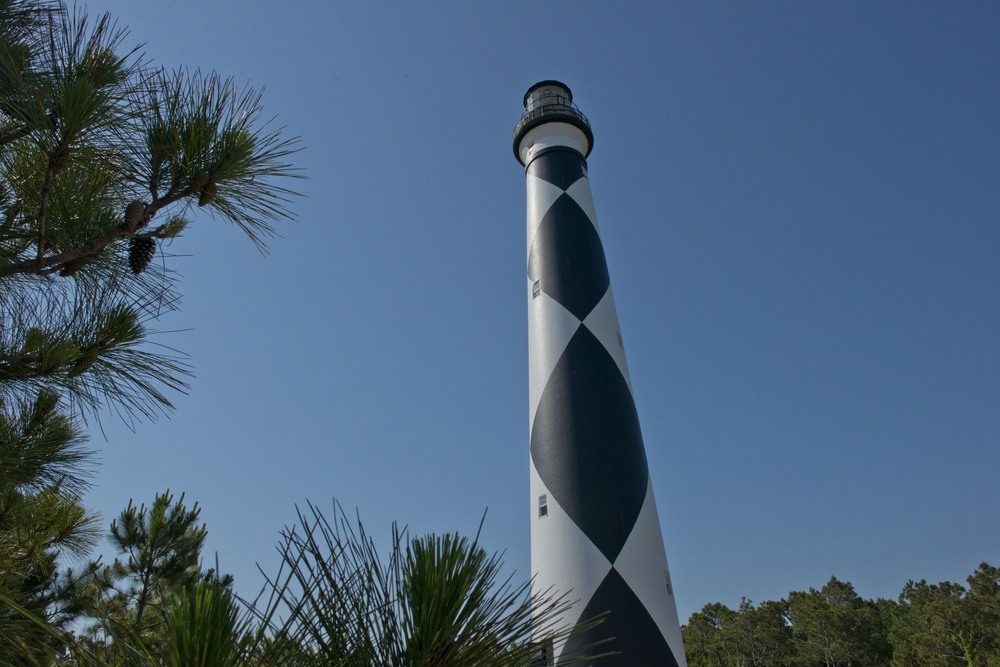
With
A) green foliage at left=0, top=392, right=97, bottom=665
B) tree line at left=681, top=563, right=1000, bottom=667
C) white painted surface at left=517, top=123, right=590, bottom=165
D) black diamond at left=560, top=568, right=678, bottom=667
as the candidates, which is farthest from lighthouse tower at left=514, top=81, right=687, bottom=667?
tree line at left=681, top=563, right=1000, bottom=667

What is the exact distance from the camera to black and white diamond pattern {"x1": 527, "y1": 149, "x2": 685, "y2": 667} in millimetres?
6156

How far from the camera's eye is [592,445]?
274 inches

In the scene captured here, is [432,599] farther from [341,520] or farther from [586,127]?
[586,127]

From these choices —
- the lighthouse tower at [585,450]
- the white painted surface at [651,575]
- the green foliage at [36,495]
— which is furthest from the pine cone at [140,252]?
the white painted surface at [651,575]

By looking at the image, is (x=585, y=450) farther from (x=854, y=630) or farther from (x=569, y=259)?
(x=854, y=630)

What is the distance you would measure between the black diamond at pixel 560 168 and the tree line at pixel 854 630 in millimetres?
18272

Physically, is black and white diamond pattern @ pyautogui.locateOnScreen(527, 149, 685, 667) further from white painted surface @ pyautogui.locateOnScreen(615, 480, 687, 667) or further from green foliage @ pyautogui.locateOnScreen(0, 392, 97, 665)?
green foliage @ pyautogui.locateOnScreen(0, 392, 97, 665)

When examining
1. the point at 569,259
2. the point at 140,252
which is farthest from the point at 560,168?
the point at 140,252

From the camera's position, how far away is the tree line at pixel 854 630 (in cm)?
2297

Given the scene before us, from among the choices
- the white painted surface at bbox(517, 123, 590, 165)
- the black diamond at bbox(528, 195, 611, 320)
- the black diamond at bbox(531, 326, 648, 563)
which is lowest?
the black diamond at bbox(531, 326, 648, 563)

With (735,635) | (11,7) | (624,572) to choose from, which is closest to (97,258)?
(11,7)

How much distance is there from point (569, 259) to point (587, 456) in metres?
2.90

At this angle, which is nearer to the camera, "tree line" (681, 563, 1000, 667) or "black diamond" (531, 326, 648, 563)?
"black diamond" (531, 326, 648, 563)

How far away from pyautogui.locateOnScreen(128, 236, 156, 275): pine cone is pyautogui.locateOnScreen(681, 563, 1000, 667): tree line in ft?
74.7
